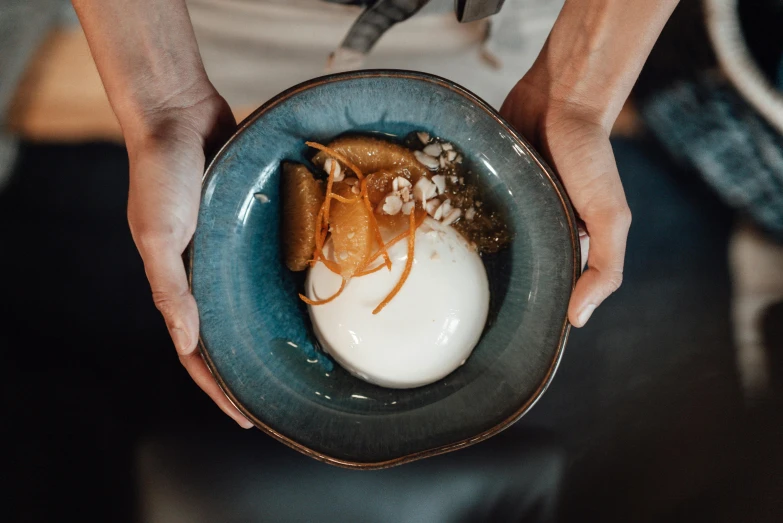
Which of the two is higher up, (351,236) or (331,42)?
(331,42)

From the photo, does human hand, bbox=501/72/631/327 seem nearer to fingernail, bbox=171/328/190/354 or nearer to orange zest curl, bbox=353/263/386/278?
orange zest curl, bbox=353/263/386/278

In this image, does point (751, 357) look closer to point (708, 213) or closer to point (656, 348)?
point (656, 348)

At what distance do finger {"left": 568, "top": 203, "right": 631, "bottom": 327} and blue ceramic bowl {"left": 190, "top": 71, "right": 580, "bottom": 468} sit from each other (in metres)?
0.03

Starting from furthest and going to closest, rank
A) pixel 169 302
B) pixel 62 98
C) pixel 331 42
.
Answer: pixel 62 98 → pixel 331 42 → pixel 169 302

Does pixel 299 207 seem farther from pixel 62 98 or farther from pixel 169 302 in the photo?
pixel 62 98

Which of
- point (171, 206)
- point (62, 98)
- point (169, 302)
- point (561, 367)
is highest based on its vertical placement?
point (171, 206)

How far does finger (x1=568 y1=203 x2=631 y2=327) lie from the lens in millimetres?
926

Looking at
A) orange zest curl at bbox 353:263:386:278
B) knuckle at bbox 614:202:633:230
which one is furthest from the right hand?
knuckle at bbox 614:202:633:230

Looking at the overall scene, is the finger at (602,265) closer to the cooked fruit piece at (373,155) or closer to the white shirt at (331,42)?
the cooked fruit piece at (373,155)

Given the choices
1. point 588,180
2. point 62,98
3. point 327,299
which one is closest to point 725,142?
point 588,180

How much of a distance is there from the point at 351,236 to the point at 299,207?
0.12 m

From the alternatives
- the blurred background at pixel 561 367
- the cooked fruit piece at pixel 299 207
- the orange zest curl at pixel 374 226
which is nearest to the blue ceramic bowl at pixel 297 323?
the cooked fruit piece at pixel 299 207

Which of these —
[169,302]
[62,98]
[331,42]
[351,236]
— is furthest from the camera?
[62,98]

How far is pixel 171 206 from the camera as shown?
90 cm
